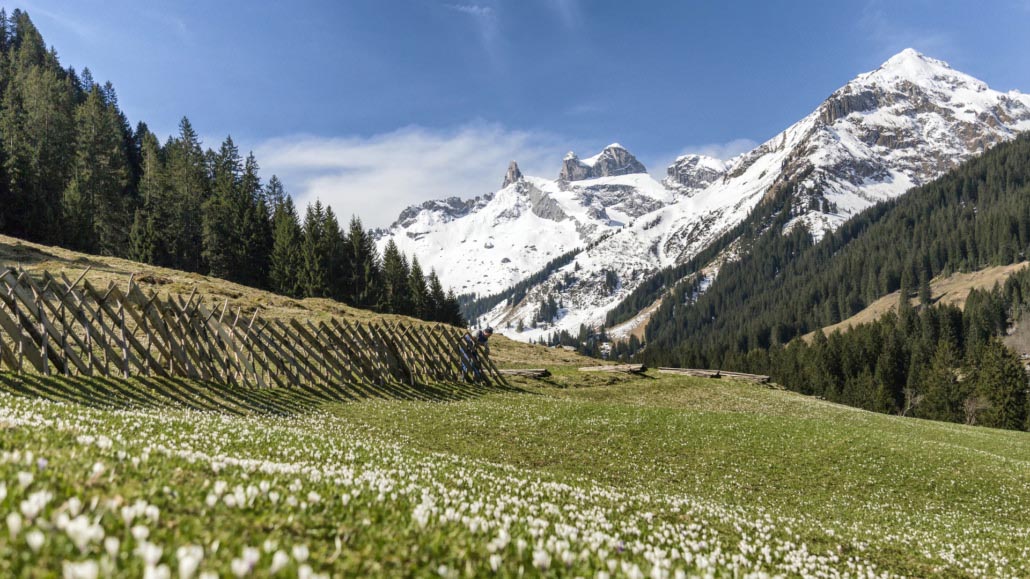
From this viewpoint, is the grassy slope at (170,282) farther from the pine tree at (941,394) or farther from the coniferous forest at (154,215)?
the pine tree at (941,394)

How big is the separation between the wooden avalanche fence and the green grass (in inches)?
69.8

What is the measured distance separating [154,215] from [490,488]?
9713 centimetres

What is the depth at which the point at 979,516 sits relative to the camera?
16484 millimetres

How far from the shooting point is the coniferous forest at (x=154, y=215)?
74.2 metres

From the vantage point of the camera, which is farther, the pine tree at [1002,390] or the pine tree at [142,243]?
the pine tree at [1002,390]

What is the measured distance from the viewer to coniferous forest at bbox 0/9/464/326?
243 feet

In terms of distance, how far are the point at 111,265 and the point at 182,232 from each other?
1681 inches

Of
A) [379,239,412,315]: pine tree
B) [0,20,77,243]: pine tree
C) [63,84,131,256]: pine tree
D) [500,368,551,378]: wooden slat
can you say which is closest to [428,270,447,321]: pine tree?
[379,239,412,315]: pine tree

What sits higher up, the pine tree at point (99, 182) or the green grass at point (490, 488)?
the pine tree at point (99, 182)

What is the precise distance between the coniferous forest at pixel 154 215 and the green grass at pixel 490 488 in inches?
2677

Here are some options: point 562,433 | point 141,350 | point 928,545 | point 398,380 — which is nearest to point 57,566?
point 928,545

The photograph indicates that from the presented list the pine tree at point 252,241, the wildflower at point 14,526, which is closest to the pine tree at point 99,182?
the pine tree at point 252,241

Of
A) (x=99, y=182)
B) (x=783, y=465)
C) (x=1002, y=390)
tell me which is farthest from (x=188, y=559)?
(x=1002, y=390)

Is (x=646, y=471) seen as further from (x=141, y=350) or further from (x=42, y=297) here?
(x=42, y=297)
